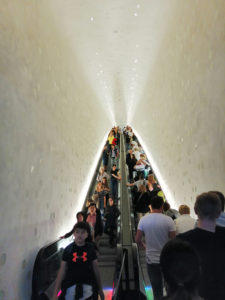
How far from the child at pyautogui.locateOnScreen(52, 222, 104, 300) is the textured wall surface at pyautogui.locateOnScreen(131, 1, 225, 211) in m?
3.06

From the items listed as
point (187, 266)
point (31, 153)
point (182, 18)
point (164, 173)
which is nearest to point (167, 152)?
point (164, 173)

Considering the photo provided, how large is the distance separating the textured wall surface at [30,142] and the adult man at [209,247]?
287 centimetres

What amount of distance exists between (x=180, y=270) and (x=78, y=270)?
187 centimetres

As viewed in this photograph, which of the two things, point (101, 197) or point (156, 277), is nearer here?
point (156, 277)

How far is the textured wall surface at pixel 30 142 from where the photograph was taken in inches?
179

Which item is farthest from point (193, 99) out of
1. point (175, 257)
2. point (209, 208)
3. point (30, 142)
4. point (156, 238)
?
point (175, 257)

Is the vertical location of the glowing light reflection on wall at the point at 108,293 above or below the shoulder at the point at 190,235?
below

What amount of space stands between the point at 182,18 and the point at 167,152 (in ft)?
14.8

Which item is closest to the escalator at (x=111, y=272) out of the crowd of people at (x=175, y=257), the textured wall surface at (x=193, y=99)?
the crowd of people at (x=175, y=257)

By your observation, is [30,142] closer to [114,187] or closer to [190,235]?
[190,235]

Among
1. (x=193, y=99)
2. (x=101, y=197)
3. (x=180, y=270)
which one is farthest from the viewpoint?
(x=101, y=197)

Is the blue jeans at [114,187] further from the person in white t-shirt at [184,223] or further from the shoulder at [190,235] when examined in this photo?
the shoulder at [190,235]

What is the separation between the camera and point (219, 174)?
565 cm

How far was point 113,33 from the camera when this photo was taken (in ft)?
33.7
